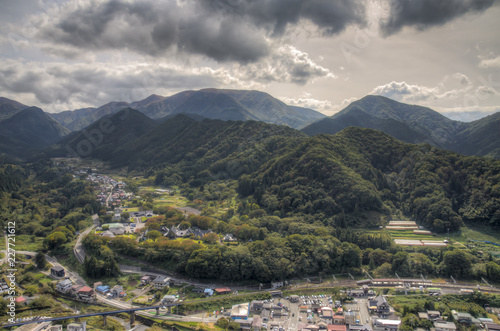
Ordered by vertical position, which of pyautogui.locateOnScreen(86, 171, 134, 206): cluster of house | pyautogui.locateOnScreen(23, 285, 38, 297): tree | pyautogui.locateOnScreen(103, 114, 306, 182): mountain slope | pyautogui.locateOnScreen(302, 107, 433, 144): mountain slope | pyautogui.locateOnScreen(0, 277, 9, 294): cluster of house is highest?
pyautogui.locateOnScreen(302, 107, 433, 144): mountain slope

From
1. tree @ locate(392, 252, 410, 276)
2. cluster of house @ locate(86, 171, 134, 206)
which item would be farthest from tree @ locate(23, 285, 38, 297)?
tree @ locate(392, 252, 410, 276)

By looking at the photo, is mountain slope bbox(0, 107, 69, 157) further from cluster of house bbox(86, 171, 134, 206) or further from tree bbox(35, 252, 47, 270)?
tree bbox(35, 252, 47, 270)

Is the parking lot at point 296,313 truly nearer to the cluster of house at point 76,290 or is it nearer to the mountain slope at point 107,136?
the cluster of house at point 76,290

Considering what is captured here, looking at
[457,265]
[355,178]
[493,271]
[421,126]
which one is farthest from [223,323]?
[421,126]

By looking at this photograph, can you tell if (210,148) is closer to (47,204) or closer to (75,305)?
(47,204)

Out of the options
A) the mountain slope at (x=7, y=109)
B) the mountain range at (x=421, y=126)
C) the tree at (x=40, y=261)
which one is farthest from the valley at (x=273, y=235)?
the mountain slope at (x=7, y=109)

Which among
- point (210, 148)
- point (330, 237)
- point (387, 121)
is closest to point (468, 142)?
point (387, 121)

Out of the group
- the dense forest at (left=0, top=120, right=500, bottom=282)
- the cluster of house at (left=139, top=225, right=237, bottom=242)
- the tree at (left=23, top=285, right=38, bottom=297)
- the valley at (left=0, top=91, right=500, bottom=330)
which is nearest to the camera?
the valley at (left=0, top=91, right=500, bottom=330)

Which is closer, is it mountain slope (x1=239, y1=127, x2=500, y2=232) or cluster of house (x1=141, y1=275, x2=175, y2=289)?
cluster of house (x1=141, y1=275, x2=175, y2=289)
